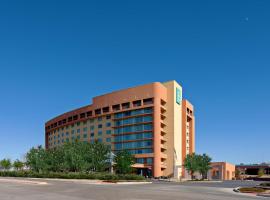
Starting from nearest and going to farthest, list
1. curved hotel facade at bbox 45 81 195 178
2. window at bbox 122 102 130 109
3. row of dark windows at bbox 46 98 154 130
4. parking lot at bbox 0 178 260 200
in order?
parking lot at bbox 0 178 260 200 < curved hotel facade at bbox 45 81 195 178 < row of dark windows at bbox 46 98 154 130 < window at bbox 122 102 130 109

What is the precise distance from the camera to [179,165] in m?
128

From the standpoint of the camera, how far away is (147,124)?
124 metres

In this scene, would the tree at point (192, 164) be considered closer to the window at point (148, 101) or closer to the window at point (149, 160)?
the window at point (149, 160)

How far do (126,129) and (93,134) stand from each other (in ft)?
61.5

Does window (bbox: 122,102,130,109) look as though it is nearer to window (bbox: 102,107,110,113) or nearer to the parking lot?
window (bbox: 102,107,110,113)

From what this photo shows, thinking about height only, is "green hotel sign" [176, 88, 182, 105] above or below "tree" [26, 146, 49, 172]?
above

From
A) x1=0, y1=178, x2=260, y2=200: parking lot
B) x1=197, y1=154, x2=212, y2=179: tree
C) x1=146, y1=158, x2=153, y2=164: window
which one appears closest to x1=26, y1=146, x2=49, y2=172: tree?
x1=146, y1=158, x2=153, y2=164: window

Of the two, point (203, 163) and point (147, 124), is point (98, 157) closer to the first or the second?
point (203, 163)

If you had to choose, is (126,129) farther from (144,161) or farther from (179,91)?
(179,91)

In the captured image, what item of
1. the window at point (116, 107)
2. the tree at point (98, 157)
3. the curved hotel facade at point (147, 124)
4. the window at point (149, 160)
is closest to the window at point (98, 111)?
the curved hotel facade at point (147, 124)

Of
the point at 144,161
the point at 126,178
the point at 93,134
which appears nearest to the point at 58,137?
the point at 93,134

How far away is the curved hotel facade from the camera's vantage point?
121312 mm

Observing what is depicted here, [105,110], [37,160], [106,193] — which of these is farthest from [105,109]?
[106,193]

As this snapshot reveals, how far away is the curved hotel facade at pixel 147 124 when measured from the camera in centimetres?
12131
